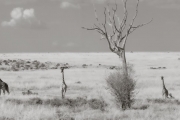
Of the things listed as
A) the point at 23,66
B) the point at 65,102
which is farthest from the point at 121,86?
the point at 23,66

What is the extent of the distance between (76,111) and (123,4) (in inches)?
261

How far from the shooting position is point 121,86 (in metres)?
15.3

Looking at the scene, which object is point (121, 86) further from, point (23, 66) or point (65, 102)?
point (23, 66)

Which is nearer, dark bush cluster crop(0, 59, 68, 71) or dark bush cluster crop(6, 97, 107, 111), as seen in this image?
dark bush cluster crop(6, 97, 107, 111)

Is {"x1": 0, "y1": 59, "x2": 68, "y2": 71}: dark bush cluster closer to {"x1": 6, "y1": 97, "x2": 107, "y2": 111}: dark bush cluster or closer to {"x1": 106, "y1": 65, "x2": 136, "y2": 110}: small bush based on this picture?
{"x1": 6, "y1": 97, "x2": 107, "y2": 111}: dark bush cluster

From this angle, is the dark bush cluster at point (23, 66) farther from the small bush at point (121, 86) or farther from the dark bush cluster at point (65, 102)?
the small bush at point (121, 86)

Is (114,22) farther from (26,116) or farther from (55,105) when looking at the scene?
(26,116)

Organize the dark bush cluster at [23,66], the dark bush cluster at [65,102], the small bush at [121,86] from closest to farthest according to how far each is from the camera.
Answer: the small bush at [121,86], the dark bush cluster at [65,102], the dark bush cluster at [23,66]

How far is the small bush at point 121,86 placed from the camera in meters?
15.3

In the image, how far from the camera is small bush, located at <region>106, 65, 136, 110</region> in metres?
15.3

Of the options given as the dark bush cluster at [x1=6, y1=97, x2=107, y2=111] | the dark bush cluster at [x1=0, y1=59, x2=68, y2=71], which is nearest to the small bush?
the dark bush cluster at [x1=6, y1=97, x2=107, y2=111]

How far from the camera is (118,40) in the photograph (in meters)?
17.0

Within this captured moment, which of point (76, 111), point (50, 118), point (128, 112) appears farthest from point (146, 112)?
point (50, 118)

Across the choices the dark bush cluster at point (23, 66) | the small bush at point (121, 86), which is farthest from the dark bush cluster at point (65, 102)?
the dark bush cluster at point (23, 66)
